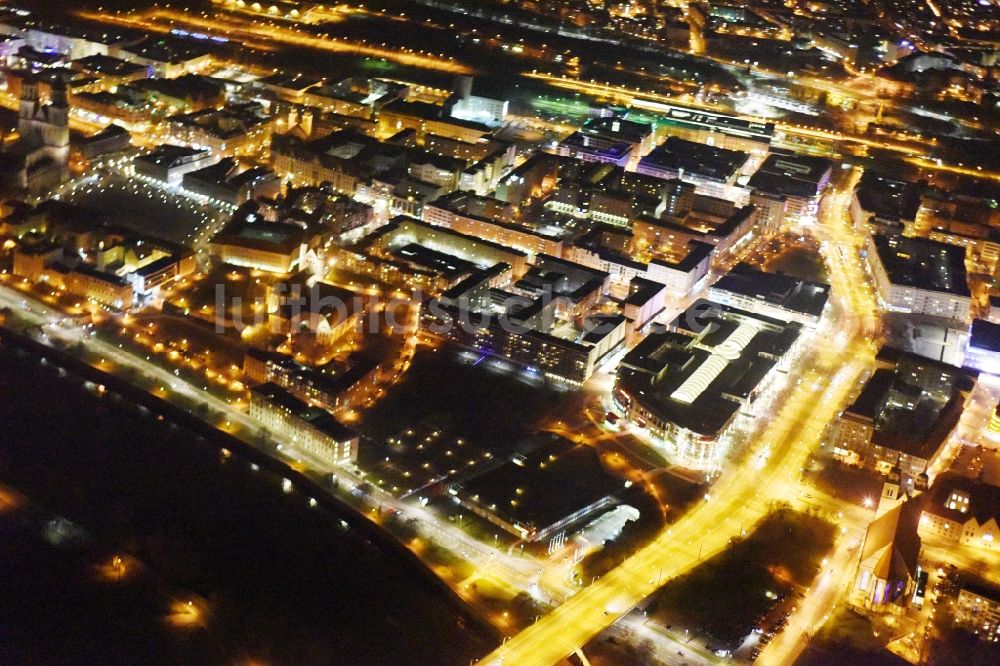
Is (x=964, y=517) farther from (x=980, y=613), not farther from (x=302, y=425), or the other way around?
(x=302, y=425)

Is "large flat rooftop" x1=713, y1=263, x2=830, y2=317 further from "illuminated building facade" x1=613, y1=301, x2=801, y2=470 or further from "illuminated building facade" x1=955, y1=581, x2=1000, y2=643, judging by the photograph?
"illuminated building facade" x1=955, y1=581, x2=1000, y2=643

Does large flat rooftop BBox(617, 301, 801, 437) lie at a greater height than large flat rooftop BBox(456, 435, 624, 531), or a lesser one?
greater

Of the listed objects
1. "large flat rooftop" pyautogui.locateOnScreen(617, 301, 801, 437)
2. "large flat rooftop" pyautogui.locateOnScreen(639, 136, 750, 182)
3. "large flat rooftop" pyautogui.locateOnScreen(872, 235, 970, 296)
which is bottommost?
"large flat rooftop" pyautogui.locateOnScreen(617, 301, 801, 437)

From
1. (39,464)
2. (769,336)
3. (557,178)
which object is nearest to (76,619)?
(39,464)

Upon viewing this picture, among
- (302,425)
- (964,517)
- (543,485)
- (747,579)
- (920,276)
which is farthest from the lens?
(920,276)

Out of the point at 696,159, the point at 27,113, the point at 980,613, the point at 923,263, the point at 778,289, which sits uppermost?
the point at 27,113

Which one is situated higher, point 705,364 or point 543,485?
point 705,364

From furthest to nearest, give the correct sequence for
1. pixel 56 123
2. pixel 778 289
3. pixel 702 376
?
pixel 56 123 < pixel 778 289 < pixel 702 376

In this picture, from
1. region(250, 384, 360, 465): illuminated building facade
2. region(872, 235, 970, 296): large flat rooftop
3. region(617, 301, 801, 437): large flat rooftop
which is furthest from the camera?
region(872, 235, 970, 296): large flat rooftop

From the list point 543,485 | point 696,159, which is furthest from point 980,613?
point 696,159

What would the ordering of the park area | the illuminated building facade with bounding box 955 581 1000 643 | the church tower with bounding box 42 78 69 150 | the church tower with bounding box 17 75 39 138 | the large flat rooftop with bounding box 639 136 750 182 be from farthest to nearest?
the large flat rooftop with bounding box 639 136 750 182 < the church tower with bounding box 17 75 39 138 < the church tower with bounding box 42 78 69 150 < the illuminated building facade with bounding box 955 581 1000 643 < the park area

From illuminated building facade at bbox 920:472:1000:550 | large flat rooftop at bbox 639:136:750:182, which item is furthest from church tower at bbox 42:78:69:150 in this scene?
illuminated building facade at bbox 920:472:1000:550
